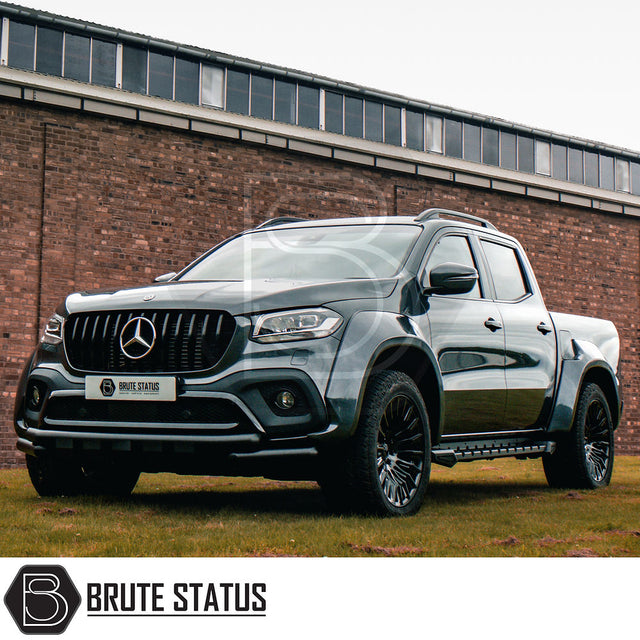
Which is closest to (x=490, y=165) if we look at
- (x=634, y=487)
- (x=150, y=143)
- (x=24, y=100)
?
(x=150, y=143)

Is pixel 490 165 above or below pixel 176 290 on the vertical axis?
above

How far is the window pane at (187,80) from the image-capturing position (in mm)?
16297

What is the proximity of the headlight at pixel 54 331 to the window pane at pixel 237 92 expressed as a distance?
11.5m

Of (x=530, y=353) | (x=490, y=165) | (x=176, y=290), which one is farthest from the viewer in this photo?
(x=490, y=165)

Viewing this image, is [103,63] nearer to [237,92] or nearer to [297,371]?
[237,92]

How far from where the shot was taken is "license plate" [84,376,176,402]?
17.2 ft

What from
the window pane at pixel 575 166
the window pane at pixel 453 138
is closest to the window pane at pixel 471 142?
the window pane at pixel 453 138

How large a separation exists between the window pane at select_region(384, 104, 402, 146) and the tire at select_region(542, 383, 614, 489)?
36.9 feet

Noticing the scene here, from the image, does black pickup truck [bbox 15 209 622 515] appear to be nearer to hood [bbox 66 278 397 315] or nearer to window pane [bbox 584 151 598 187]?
hood [bbox 66 278 397 315]

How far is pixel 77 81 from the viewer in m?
14.5

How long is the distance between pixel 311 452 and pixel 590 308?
16.3m

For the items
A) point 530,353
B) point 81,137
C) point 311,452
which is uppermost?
point 81,137

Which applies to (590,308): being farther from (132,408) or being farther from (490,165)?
(132,408)

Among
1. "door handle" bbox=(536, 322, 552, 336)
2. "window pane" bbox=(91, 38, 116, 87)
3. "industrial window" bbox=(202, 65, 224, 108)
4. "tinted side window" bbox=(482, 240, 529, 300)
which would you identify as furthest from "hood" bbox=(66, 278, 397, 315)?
"industrial window" bbox=(202, 65, 224, 108)
